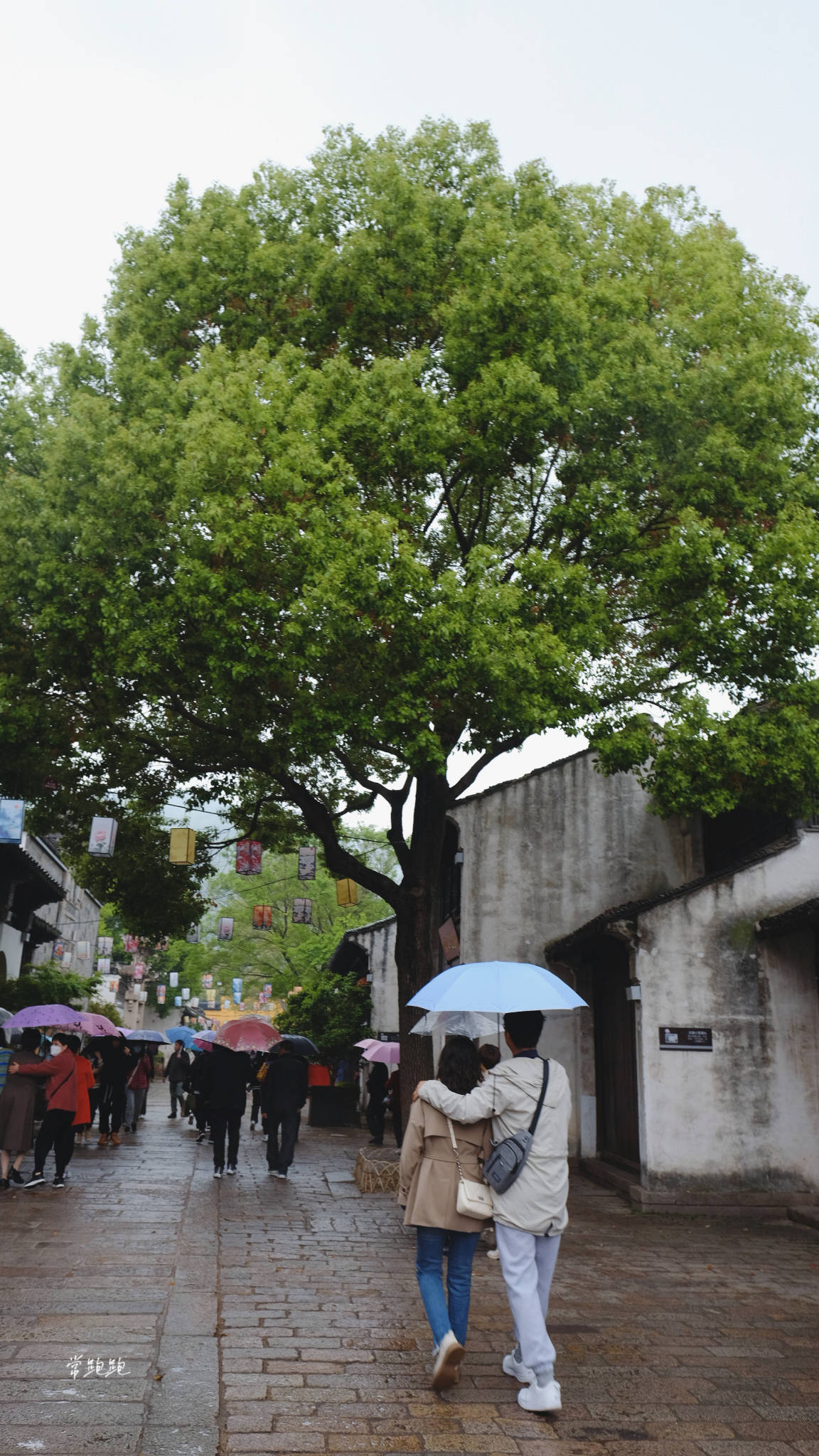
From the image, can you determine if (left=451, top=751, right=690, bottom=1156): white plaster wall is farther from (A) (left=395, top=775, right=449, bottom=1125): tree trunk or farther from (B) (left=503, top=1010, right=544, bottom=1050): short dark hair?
(B) (left=503, top=1010, right=544, bottom=1050): short dark hair

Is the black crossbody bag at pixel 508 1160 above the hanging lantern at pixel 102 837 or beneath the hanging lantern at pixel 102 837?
beneath

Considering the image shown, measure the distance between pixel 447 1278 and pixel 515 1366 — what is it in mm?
721

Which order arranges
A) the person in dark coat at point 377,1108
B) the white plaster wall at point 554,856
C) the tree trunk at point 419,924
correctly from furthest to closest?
the person in dark coat at point 377,1108
the white plaster wall at point 554,856
the tree trunk at point 419,924

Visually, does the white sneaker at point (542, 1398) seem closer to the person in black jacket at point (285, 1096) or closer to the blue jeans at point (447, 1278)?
the blue jeans at point (447, 1278)

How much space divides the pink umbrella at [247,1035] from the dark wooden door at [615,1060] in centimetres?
468

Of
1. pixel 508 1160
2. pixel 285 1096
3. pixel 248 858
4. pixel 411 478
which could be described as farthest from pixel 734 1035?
pixel 248 858

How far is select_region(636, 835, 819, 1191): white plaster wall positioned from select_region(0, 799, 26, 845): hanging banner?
32.7 ft

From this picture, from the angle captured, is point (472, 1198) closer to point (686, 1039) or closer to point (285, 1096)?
point (686, 1039)

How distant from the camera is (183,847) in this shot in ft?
54.9

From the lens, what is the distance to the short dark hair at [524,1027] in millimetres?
5945

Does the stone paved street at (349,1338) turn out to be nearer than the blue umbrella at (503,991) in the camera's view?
Yes

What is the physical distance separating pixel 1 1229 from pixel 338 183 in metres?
12.4

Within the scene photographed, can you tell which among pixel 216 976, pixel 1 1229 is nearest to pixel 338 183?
pixel 1 1229

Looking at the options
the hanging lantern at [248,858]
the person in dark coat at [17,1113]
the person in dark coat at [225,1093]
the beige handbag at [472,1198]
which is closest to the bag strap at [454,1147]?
the beige handbag at [472,1198]
